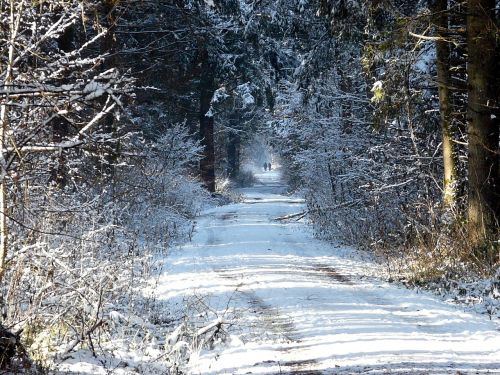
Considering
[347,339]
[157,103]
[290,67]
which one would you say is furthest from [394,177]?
[290,67]

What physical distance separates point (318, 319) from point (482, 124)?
4700 mm

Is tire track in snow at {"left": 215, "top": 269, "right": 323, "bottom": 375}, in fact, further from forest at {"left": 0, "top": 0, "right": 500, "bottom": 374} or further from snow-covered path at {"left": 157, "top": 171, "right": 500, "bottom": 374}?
forest at {"left": 0, "top": 0, "right": 500, "bottom": 374}

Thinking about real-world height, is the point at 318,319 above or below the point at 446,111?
below

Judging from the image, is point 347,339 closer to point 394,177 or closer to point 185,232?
point 394,177

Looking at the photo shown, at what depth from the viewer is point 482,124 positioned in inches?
387

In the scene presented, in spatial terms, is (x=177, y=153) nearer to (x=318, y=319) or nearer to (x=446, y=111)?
(x=446, y=111)

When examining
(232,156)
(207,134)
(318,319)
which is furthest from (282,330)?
(232,156)

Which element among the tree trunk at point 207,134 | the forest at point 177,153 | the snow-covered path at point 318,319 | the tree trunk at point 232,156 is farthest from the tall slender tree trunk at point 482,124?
the tree trunk at point 232,156

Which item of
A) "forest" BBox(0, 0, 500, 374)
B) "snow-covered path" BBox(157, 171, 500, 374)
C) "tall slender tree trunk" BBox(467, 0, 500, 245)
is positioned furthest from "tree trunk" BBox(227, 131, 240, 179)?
"tall slender tree trunk" BBox(467, 0, 500, 245)

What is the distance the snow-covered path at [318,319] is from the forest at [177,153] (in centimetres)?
57

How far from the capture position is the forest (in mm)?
5023

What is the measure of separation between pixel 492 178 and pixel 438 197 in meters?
3.49

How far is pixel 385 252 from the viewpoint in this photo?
39.6 feet

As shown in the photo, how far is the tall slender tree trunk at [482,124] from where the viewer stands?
31.8 feet
